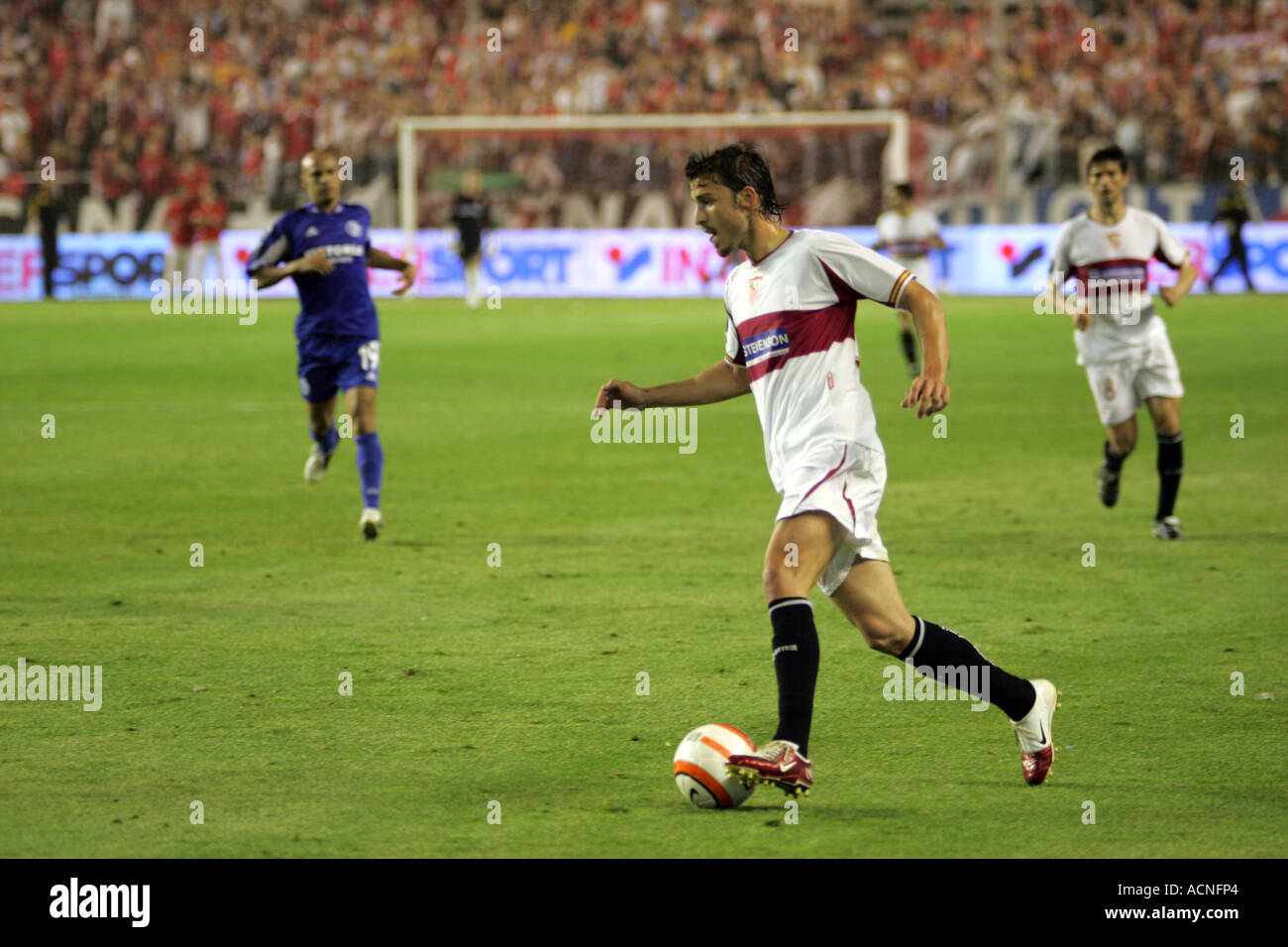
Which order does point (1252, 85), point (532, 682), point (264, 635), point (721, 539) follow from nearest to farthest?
point (532, 682) < point (264, 635) < point (721, 539) < point (1252, 85)

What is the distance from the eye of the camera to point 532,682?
6.05 meters

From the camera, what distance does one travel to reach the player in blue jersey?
9.58m

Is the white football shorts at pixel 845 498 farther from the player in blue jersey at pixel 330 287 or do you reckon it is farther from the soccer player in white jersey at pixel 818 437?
the player in blue jersey at pixel 330 287

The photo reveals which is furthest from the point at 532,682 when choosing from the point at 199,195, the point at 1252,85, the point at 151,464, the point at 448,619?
the point at 1252,85

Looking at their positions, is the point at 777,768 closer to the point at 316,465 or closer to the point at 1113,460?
the point at 1113,460

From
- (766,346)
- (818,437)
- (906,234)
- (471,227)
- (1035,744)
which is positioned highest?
(471,227)

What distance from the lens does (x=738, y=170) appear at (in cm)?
482

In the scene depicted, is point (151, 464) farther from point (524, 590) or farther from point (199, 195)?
point (199, 195)

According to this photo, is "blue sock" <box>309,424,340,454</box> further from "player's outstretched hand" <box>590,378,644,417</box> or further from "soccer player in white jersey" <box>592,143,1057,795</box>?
"soccer player in white jersey" <box>592,143,1057,795</box>

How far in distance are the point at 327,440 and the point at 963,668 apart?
6.33 meters

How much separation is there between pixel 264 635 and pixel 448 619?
2.54ft

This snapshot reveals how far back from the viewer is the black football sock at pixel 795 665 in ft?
15.1

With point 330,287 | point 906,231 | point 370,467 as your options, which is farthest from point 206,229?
point 370,467

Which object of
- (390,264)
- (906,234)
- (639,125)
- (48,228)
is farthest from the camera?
(639,125)
